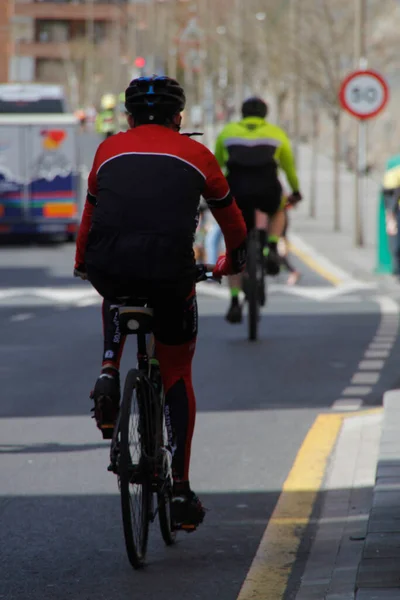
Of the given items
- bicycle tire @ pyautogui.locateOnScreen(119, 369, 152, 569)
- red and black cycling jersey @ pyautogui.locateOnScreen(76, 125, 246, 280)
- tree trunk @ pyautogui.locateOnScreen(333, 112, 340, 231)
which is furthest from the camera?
tree trunk @ pyautogui.locateOnScreen(333, 112, 340, 231)

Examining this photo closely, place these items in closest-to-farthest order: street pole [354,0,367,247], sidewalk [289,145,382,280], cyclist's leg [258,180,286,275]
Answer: cyclist's leg [258,180,286,275]
sidewalk [289,145,382,280]
street pole [354,0,367,247]

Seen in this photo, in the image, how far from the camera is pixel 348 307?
18844 mm

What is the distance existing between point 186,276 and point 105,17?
151m

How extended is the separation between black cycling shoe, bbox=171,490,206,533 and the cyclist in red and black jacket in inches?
0.4

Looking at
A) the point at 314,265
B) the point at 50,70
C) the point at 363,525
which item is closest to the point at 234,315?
the point at 363,525

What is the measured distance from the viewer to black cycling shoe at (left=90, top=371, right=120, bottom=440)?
626cm

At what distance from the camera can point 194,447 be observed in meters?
9.31

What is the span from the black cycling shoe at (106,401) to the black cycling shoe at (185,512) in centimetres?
44

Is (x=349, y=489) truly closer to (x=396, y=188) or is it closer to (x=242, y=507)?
(x=242, y=507)

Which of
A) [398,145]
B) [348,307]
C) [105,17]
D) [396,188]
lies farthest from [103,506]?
[105,17]

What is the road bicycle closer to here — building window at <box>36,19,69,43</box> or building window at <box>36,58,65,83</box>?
building window at <box>36,58,65,83</box>

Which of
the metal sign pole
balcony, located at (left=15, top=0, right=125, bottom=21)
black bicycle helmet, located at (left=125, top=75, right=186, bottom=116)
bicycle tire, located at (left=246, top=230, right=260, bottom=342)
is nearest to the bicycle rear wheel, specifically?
black bicycle helmet, located at (left=125, top=75, right=186, bottom=116)

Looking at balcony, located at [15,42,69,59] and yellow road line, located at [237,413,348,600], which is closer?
yellow road line, located at [237,413,348,600]

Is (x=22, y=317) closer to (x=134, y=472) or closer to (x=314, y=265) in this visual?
(x=314, y=265)
